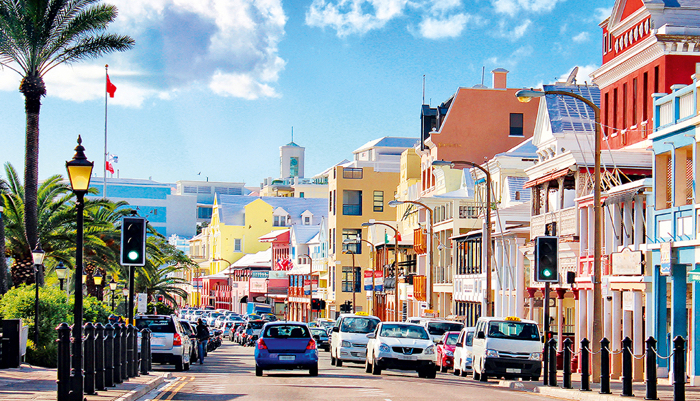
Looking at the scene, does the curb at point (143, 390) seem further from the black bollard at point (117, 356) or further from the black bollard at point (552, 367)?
the black bollard at point (552, 367)

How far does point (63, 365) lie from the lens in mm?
15375

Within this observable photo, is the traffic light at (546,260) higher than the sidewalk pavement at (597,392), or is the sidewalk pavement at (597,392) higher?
the traffic light at (546,260)

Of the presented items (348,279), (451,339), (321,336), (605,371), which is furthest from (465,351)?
(348,279)

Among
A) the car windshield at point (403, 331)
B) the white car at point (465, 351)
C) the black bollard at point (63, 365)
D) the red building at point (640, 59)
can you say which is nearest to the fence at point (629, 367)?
the car windshield at point (403, 331)

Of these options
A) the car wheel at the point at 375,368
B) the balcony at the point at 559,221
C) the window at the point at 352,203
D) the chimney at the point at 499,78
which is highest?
the chimney at the point at 499,78

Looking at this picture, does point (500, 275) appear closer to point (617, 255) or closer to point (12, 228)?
point (617, 255)

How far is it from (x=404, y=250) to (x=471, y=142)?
12559mm

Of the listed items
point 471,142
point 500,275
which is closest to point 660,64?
point 500,275

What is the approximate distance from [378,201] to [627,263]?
66.9 metres

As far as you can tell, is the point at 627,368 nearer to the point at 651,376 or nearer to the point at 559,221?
the point at 651,376

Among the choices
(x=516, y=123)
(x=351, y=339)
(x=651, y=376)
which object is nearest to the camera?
(x=651, y=376)

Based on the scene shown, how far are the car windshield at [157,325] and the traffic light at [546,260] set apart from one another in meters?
12.0

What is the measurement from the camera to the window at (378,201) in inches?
3799

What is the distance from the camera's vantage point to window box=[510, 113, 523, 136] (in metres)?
65.6
